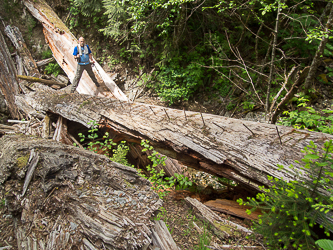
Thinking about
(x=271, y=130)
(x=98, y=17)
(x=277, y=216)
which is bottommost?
(x=277, y=216)

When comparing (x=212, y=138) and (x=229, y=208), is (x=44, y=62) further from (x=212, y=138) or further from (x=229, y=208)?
(x=229, y=208)

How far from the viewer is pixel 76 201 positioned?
2.00 m

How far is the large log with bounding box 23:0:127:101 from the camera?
Answer: 245 inches

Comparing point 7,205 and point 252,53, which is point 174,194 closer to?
point 7,205

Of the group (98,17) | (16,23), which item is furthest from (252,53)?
(16,23)

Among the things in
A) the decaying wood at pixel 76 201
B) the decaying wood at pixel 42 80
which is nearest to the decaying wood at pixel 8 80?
the decaying wood at pixel 42 80

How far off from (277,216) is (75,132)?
15.5ft

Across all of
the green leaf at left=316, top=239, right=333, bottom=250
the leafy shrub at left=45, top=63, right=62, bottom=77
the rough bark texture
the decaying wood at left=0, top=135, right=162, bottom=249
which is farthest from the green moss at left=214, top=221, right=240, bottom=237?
the leafy shrub at left=45, top=63, right=62, bottom=77

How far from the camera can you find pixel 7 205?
2.38 meters

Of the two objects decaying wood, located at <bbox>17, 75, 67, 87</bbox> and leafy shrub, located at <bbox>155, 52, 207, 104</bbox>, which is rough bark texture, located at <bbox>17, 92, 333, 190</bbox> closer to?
leafy shrub, located at <bbox>155, 52, 207, 104</bbox>

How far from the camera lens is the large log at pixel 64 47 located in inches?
245

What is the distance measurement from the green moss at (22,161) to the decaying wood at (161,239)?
201 cm

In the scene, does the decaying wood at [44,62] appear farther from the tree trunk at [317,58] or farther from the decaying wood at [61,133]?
the tree trunk at [317,58]

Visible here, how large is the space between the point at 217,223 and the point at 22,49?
9.58 metres
